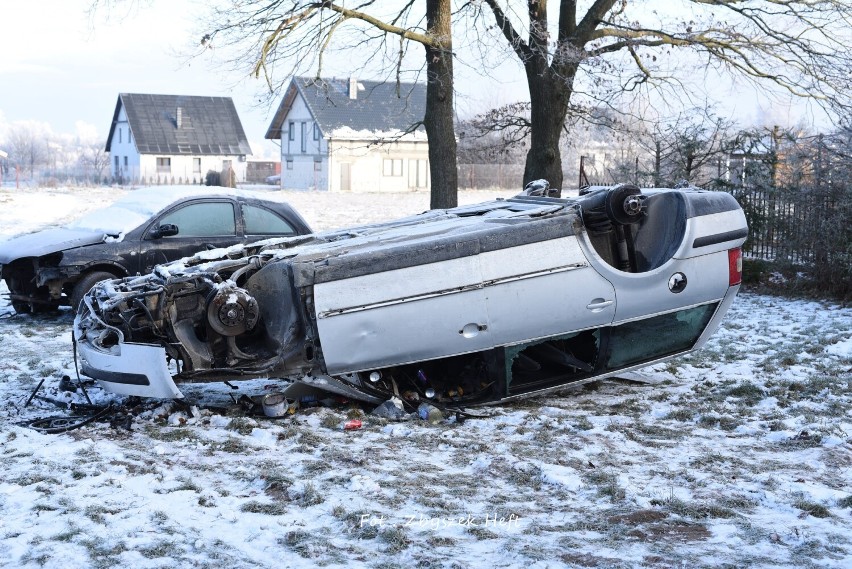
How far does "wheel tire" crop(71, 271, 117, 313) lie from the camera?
1033 cm

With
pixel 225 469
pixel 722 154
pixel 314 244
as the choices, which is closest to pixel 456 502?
pixel 225 469

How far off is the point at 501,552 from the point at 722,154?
1450 cm

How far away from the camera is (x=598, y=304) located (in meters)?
6.84

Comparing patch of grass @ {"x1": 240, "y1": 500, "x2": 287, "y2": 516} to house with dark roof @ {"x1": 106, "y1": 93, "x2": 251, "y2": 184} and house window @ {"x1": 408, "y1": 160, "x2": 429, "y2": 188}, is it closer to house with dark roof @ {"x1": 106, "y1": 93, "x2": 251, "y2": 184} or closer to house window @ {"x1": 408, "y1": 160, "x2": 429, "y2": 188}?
house window @ {"x1": 408, "y1": 160, "x2": 429, "y2": 188}

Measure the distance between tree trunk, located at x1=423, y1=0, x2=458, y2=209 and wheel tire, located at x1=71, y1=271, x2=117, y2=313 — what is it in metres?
6.28

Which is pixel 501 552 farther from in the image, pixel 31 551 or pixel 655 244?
pixel 655 244

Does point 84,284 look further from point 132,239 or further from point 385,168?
point 385,168

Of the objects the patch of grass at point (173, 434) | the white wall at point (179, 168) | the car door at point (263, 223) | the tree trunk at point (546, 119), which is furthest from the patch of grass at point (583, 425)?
the white wall at point (179, 168)

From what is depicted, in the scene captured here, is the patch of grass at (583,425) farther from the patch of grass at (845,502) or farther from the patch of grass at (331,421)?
the patch of grass at (845,502)

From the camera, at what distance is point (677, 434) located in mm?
6523

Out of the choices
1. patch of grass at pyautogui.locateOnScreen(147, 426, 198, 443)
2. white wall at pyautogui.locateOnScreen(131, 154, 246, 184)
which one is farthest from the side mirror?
white wall at pyautogui.locateOnScreen(131, 154, 246, 184)

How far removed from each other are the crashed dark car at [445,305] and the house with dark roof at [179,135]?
193ft

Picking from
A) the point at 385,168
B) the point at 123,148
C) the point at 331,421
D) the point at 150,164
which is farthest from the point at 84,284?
the point at 123,148

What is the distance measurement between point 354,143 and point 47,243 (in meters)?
46.4
